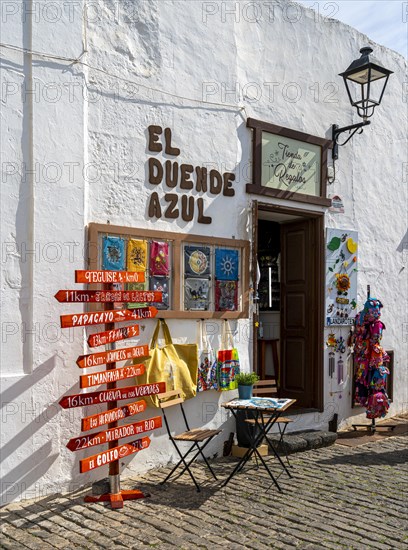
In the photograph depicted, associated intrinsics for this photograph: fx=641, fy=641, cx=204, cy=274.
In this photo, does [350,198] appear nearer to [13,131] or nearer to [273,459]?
[273,459]

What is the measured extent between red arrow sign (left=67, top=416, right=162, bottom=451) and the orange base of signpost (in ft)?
1.63

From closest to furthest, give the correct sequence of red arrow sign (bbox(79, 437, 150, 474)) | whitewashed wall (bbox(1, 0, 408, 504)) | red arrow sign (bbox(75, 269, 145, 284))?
1. red arrow sign (bbox(79, 437, 150, 474))
2. red arrow sign (bbox(75, 269, 145, 284))
3. whitewashed wall (bbox(1, 0, 408, 504))

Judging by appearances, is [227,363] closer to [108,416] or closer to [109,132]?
[108,416]

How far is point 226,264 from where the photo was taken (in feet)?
24.0

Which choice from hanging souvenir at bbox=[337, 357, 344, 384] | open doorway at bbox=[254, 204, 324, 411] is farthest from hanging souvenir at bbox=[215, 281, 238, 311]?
hanging souvenir at bbox=[337, 357, 344, 384]

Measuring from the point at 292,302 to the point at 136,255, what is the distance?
3108mm

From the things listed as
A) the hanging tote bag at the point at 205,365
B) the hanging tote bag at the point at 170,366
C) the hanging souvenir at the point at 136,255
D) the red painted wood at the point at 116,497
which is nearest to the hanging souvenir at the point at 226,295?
the hanging tote bag at the point at 205,365

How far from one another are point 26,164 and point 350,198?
16.0ft

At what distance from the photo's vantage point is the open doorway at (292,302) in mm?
8445

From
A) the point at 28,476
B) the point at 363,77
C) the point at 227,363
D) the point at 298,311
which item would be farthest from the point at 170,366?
the point at 363,77

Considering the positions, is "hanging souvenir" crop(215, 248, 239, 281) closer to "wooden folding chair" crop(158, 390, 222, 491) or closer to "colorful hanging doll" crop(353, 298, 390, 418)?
"wooden folding chair" crop(158, 390, 222, 491)

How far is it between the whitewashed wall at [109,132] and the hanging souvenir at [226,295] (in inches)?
11.2

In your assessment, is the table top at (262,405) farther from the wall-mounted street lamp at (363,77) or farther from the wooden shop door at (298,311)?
the wall-mounted street lamp at (363,77)

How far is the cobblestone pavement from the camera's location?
184 inches
